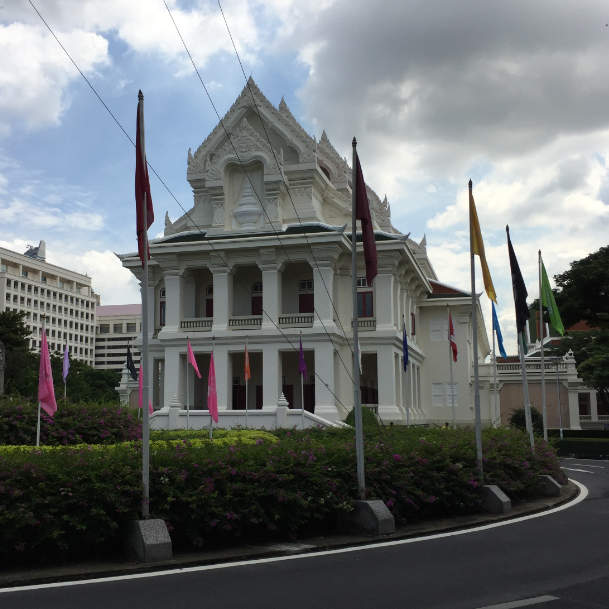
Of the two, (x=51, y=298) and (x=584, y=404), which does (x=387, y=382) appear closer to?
(x=584, y=404)

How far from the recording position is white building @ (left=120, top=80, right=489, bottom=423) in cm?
3497

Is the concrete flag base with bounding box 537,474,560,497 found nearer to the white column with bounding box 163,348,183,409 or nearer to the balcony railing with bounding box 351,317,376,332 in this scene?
the balcony railing with bounding box 351,317,376,332

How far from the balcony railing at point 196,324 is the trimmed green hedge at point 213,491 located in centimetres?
2414

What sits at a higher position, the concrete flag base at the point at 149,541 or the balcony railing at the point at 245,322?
the balcony railing at the point at 245,322

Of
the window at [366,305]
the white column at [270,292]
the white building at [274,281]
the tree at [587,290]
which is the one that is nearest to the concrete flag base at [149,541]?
the white building at [274,281]

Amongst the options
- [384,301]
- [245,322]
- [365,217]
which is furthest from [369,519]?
[384,301]

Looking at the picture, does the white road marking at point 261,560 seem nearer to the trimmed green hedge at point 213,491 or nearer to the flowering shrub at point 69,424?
the trimmed green hedge at point 213,491

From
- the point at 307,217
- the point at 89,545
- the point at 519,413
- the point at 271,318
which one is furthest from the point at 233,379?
the point at 89,545

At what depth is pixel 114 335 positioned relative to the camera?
157000 mm

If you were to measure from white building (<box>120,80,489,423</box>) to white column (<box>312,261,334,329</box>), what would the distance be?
0.18ft

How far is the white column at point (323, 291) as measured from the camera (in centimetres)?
3488

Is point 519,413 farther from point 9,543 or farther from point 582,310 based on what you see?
point 9,543

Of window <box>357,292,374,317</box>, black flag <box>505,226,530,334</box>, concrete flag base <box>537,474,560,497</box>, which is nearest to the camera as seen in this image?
concrete flag base <box>537,474,560,497</box>

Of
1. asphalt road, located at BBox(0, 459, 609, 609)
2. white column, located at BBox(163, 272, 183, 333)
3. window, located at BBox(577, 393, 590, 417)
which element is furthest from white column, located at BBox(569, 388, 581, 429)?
asphalt road, located at BBox(0, 459, 609, 609)
